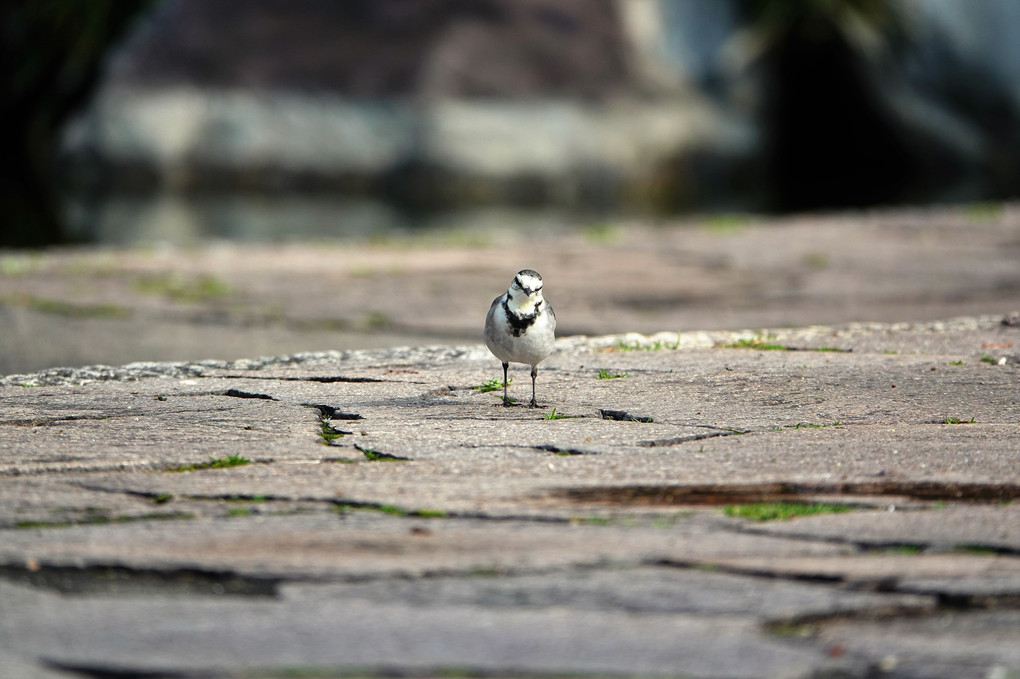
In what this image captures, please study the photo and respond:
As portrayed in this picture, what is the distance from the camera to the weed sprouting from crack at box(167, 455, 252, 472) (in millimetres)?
4047

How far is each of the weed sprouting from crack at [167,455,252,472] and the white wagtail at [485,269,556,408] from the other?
1105mm

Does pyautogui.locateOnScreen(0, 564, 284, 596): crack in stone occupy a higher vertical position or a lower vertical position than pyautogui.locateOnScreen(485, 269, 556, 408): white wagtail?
lower

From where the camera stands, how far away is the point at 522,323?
471 centimetres

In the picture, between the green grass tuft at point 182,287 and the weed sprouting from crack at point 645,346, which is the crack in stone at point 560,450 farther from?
the green grass tuft at point 182,287

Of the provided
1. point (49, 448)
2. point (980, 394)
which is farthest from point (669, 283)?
point (49, 448)

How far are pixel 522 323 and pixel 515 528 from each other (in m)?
1.36

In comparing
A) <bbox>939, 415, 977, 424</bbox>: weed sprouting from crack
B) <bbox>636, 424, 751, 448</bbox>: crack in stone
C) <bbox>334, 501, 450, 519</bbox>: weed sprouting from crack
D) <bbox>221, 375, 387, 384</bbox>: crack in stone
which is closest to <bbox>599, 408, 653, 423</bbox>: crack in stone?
<bbox>636, 424, 751, 448</bbox>: crack in stone

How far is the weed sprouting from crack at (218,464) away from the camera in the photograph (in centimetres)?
405

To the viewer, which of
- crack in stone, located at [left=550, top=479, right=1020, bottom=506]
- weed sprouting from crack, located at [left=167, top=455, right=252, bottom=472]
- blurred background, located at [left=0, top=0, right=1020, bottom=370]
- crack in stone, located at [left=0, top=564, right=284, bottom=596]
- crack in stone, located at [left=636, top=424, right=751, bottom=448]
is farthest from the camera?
blurred background, located at [left=0, top=0, right=1020, bottom=370]

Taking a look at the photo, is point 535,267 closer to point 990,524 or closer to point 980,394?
point 980,394

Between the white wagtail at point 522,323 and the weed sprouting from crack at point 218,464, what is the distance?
1.11m

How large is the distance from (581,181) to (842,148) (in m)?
6.62

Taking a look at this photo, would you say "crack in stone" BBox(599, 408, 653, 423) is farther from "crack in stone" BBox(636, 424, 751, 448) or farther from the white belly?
the white belly

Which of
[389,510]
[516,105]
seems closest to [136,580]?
[389,510]
